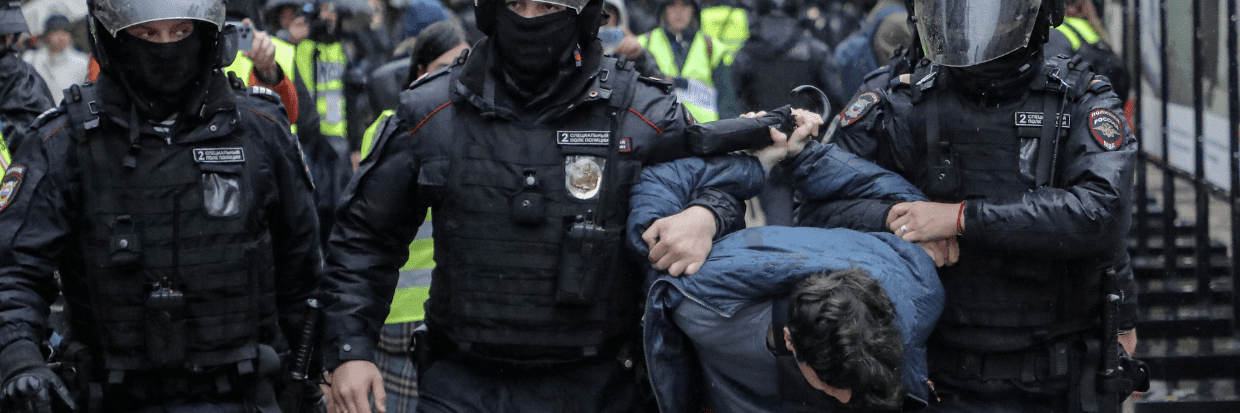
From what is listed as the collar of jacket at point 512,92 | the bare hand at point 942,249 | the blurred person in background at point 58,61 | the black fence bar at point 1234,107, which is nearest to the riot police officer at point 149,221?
the collar of jacket at point 512,92

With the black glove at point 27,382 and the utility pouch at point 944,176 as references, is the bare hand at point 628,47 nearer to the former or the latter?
the utility pouch at point 944,176

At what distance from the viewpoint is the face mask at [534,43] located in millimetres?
3807

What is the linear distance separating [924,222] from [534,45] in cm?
123

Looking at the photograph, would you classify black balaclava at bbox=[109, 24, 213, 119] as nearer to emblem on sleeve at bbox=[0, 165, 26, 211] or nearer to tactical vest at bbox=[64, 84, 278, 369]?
tactical vest at bbox=[64, 84, 278, 369]

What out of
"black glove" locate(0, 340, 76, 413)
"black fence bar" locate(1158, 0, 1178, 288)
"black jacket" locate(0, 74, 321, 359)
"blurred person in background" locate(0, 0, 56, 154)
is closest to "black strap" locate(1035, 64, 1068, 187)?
"black jacket" locate(0, 74, 321, 359)

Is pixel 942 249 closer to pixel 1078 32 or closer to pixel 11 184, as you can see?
pixel 11 184

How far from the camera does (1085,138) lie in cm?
410

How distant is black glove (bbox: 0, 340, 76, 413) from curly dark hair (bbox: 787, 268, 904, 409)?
75.4 inches

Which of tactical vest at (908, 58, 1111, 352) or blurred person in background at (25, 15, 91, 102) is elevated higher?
blurred person in background at (25, 15, 91, 102)

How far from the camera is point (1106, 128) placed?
408 centimetres

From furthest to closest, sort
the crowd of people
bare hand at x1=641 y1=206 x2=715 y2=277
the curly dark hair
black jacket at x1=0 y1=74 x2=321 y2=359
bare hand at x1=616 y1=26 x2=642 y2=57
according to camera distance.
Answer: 1. bare hand at x1=616 y1=26 x2=642 y2=57
2. black jacket at x1=0 y1=74 x2=321 y2=359
3. the crowd of people
4. bare hand at x1=641 y1=206 x2=715 y2=277
5. the curly dark hair

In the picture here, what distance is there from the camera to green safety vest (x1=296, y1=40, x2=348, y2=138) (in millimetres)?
8539

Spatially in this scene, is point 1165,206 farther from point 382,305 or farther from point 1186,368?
point 382,305

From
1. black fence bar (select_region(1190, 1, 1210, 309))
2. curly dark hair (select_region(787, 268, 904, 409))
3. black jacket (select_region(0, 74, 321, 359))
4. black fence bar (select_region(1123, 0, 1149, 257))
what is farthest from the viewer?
black fence bar (select_region(1123, 0, 1149, 257))
